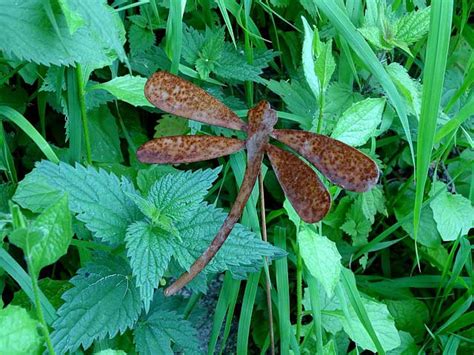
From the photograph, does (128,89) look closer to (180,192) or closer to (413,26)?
(180,192)

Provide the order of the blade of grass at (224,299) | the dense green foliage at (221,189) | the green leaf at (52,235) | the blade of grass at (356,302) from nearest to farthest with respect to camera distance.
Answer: the green leaf at (52,235)
the dense green foliage at (221,189)
the blade of grass at (356,302)
the blade of grass at (224,299)

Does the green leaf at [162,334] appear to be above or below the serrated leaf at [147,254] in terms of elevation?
below

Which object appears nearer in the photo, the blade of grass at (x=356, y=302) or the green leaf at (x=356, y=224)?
the blade of grass at (x=356, y=302)

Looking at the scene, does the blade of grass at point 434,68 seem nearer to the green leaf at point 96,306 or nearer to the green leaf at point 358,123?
the green leaf at point 358,123

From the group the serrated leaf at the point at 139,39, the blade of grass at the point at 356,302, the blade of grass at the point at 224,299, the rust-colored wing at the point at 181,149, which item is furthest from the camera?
the serrated leaf at the point at 139,39

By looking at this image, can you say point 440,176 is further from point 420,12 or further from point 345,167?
point 345,167

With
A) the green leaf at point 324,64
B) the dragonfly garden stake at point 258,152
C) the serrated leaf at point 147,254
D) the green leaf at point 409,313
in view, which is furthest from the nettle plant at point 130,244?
the green leaf at point 409,313

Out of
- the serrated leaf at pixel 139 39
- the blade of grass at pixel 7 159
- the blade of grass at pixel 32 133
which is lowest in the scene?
the blade of grass at pixel 7 159
